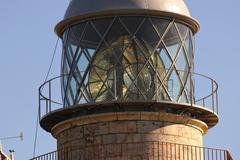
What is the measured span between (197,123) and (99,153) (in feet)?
8.99

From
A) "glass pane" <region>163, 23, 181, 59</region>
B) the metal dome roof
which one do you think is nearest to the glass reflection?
"glass pane" <region>163, 23, 181, 59</region>

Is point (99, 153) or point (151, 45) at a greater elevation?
point (151, 45)

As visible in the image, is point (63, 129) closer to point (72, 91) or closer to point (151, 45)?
point (72, 91)

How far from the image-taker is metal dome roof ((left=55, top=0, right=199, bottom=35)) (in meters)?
25.5

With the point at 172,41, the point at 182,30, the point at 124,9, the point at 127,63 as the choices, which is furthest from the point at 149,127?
the point at 124,9

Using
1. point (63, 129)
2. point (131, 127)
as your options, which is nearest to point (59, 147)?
point (63, 129)

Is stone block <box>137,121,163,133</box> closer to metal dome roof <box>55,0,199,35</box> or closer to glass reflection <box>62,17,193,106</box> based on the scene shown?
glass reflection <box>62,17,193,106</box>

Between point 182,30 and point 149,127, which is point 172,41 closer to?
point 182,30

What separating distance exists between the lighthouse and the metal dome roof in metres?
0.02

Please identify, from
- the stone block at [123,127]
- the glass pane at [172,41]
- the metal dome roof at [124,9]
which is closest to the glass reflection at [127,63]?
the glass pane at [172,41]

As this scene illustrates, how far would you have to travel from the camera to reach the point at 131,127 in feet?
82.7

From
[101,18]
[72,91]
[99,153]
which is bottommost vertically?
[99,153]

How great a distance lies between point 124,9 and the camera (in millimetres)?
25500

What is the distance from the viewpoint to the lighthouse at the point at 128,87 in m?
25.2
